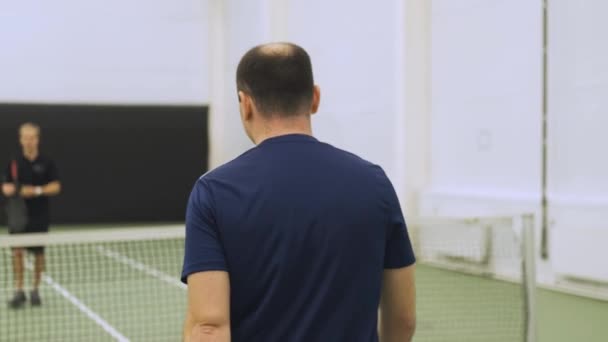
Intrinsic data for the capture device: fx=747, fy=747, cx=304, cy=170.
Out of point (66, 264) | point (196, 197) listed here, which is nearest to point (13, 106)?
point (66, 264)

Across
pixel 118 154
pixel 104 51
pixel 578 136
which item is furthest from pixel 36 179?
pixel 104 51

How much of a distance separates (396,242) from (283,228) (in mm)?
345

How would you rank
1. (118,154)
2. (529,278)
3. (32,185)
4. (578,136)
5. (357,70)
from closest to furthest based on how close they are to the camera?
(529,278) → (32,185) → (578,136) → (357,70) → (118,154)

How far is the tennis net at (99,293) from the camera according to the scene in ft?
15.3

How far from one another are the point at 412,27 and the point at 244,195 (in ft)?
30.4

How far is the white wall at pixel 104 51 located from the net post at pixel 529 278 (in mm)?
12855

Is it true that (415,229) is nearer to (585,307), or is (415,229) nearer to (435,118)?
(435,118)

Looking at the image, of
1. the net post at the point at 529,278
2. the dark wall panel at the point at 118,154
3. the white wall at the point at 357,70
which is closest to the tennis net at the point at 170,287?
the net post at the point at 529,278

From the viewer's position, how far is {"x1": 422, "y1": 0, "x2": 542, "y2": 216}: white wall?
8672 millimetres

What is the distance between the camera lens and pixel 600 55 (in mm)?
7660

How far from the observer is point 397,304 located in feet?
→ 6.35

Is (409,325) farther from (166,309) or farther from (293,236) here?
(166,309)

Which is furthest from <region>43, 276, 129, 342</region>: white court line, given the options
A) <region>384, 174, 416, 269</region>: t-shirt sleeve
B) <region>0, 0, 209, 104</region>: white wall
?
<region>0, 0, 209, 104</region>: white wall

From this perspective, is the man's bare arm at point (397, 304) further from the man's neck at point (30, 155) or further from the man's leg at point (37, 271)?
the man's neck at point (30, 155)
